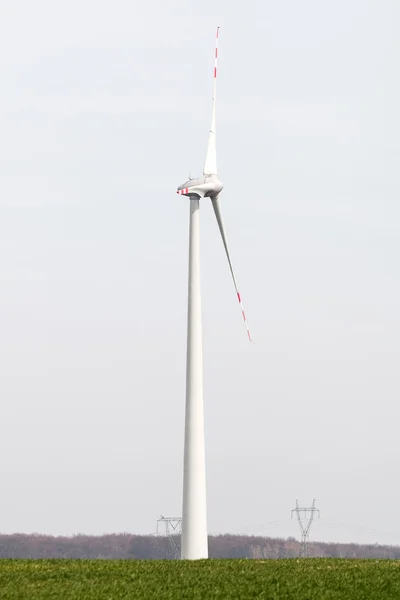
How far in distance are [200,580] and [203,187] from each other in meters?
19.3

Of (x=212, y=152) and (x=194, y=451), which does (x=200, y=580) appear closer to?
(x=194, y=451)

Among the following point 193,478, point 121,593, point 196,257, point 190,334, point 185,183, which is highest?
point 185,183

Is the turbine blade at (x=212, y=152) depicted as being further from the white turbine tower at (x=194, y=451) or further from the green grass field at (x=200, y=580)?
the green grass field at (x=200, y=580)

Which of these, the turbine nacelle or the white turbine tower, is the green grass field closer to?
the white turbine tower

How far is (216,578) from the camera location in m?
40.8

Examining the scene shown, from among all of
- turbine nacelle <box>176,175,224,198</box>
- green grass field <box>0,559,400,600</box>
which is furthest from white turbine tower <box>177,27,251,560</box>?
turbine nacelle <box>176,175,224,198</box>

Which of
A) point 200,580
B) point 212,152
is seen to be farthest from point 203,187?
point 200,580

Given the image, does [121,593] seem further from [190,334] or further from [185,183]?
[185,183]

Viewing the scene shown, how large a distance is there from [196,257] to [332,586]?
16.2 m

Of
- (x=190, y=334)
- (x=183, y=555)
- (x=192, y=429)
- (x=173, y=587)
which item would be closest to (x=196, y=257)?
(x=190, y=334)

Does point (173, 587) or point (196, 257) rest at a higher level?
point (196, 257)

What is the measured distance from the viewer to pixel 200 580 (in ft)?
132

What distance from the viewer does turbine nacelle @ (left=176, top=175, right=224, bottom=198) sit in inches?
2032

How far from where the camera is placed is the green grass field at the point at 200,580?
37.7 m
